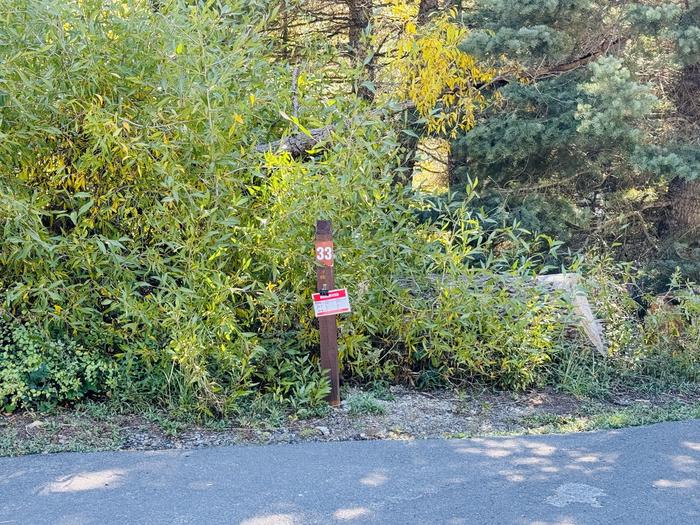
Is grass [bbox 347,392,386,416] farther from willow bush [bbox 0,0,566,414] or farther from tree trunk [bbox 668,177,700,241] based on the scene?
tree trunk [bbox 668,177,700,241]

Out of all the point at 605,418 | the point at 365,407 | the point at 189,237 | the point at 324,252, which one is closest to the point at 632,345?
the point at 605,418

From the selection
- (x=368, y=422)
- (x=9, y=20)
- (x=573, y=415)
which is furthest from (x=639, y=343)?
(x=9, y=20)

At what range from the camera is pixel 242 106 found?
6.18 metres

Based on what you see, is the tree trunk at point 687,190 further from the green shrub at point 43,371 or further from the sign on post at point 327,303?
the green shrub at point 43,371

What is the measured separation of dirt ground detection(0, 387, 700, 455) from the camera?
5.52 meters

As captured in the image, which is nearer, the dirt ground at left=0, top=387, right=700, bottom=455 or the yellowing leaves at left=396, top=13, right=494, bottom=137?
the dirt ground at left=0, top=387, right=700, bottom=455

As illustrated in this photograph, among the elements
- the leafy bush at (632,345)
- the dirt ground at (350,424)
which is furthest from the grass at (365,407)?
the leafy bush at (632,345)

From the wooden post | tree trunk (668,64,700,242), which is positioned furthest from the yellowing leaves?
the wooden post

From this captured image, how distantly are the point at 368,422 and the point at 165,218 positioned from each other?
214cm

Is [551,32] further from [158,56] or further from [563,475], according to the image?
[563,475]

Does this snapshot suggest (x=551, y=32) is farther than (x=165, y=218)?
Yes

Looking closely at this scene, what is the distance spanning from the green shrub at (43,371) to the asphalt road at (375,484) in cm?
102

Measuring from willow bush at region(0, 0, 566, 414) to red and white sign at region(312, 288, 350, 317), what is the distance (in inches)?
12.1

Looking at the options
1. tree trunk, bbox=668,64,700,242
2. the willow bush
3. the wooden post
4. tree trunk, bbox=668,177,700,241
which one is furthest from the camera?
tree trunk, bbox=668,177,700,241
